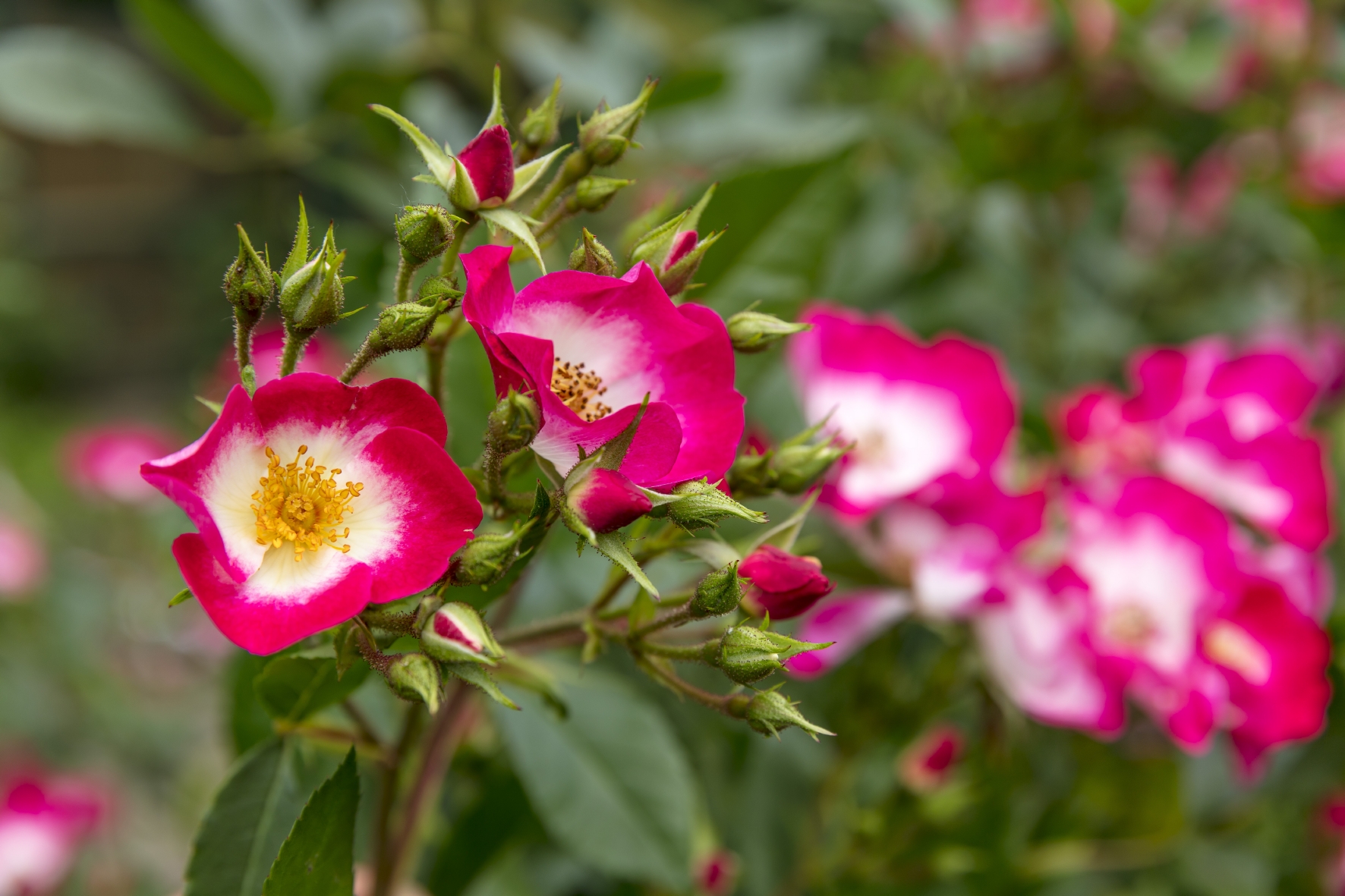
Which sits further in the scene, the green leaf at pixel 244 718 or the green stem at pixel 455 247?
the green leaf at pixel 244 718

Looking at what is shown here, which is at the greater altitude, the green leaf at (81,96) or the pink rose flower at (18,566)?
the green leaf at (81,96)

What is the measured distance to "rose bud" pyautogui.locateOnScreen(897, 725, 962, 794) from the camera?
2.56ft

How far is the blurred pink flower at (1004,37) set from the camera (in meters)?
1.15

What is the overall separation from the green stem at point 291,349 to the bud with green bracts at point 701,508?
0.17 m

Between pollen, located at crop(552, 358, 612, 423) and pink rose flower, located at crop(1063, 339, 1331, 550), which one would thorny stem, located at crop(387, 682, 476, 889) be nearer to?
pollen, located at crop(552, 358, 612, 423)

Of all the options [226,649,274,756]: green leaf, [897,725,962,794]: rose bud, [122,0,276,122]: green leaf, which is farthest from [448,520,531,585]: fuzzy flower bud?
[122,0,276,122]: green leaf

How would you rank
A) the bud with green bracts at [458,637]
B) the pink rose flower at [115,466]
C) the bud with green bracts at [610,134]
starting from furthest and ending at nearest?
the pink rose flower at [115,466]
the bud with green bracts at [610,134]
the bud with green bracts at [458,637]

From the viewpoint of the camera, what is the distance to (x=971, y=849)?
0.76 meters

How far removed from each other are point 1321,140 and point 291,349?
1426 mm

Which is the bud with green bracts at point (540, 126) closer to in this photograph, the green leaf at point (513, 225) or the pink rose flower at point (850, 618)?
the green leaf at point (513, 225)

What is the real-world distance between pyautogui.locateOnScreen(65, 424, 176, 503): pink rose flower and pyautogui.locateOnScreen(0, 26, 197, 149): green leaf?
2.68 feet

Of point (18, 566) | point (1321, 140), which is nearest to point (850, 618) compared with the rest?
point (1321, 140)

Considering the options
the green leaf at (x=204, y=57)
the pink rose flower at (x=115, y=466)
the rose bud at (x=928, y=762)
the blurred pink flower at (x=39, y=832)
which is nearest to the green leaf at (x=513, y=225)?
the rose bud at (x=928, y=762)

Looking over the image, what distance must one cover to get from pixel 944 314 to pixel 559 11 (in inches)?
93.0
